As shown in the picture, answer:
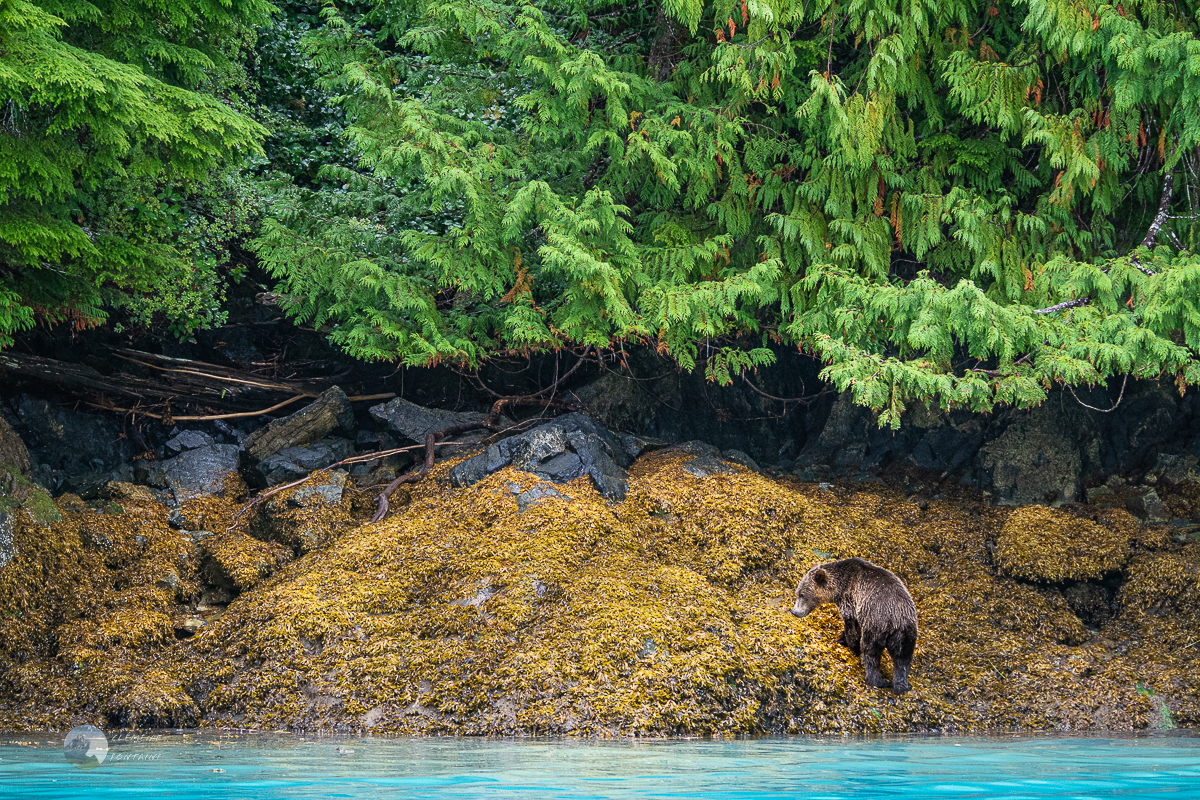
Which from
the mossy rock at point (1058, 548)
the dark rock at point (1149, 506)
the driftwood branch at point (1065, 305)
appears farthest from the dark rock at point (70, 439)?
the dark rock at point (1149, 506)

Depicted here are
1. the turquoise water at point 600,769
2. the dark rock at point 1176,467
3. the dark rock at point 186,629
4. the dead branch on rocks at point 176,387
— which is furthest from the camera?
the dead branch on rocks at point 176,387

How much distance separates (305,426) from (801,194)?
18.8 ft

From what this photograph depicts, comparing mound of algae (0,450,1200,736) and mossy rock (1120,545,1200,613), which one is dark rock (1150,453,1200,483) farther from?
mossy rock (1120,545,1200,613)

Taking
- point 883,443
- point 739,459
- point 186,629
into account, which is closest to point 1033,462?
point 883,443

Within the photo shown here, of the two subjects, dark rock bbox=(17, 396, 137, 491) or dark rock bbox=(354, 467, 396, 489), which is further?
dark rock bbox=(17, 396, 137, 491)

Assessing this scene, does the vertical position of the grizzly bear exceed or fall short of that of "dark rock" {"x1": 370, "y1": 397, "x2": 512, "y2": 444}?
it falls short

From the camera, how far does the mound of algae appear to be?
6.04 m

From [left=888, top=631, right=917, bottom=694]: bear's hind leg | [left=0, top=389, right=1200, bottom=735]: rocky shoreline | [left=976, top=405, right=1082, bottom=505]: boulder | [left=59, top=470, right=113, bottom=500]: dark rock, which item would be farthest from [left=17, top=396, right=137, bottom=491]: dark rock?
[left=976, top=405, right=1082, bottom=505]: boulder

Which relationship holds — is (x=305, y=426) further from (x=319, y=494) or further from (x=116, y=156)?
(x=116, y=156)

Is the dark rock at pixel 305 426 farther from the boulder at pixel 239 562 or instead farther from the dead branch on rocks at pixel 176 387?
the boulder at pixel 239 562

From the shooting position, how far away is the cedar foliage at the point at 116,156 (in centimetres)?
610

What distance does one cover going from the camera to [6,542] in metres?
7.43

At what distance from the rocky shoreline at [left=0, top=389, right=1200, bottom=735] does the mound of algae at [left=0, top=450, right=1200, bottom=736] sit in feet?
0.07

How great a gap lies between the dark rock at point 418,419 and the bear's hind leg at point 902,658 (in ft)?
16.0
